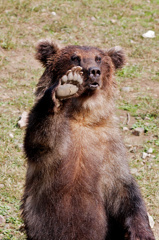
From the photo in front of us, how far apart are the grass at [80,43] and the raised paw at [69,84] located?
7.22 ft

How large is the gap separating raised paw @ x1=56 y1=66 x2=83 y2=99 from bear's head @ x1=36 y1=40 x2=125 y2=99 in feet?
2.42

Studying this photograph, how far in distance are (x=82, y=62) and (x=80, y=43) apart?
17.4 feet

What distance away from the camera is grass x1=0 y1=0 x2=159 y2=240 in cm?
607

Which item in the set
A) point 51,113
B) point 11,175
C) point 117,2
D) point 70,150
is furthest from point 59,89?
point 117,2

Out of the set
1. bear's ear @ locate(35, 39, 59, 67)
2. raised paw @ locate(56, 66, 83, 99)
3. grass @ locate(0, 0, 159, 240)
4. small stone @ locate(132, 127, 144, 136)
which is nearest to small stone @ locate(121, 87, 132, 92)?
grass @ locate(0, 0, 159, 240)

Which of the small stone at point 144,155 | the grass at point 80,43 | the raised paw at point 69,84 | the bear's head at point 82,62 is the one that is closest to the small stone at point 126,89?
the grass at point 80,43

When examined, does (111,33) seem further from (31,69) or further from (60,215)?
(60,215)

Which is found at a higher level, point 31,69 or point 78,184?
point 31,69

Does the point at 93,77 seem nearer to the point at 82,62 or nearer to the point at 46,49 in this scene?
the point at 82,62

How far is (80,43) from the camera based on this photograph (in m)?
10.0

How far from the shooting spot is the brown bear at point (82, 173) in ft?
13.8

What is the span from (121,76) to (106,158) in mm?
4681

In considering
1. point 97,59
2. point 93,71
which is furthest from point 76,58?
point 93,71

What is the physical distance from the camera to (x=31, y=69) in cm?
888
